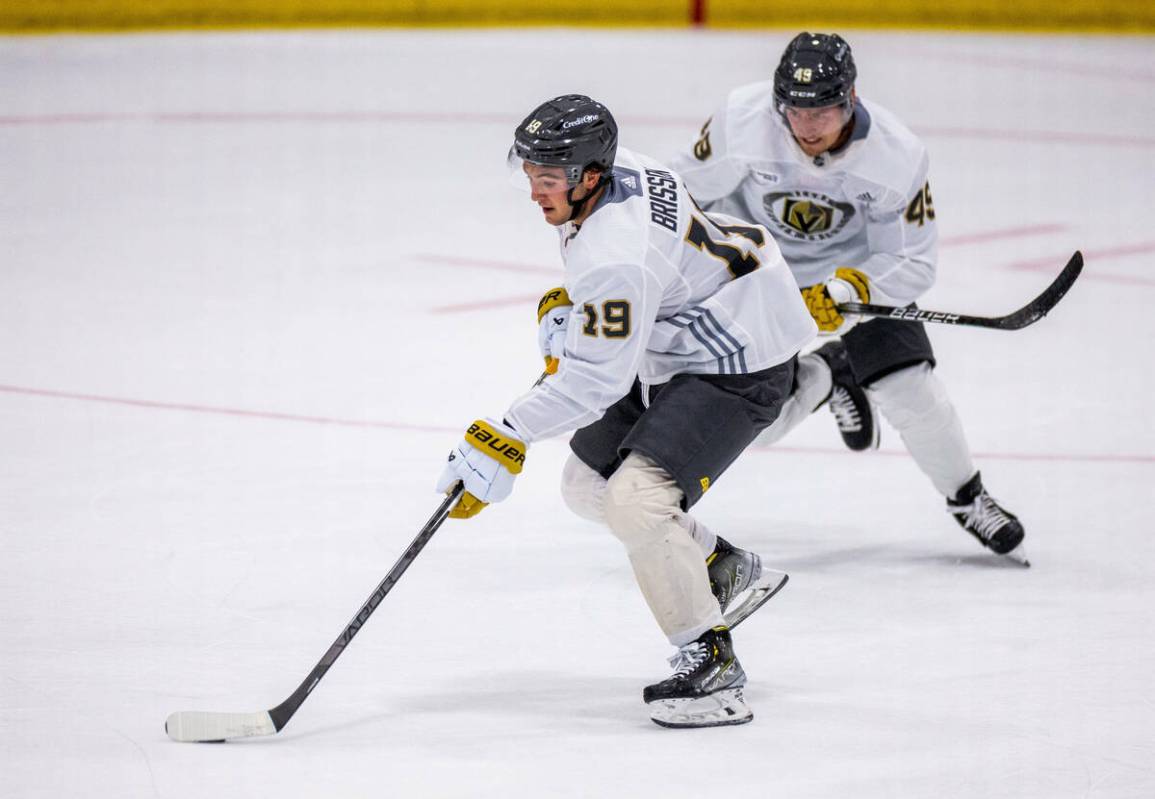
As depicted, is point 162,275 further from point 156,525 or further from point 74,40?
point 74,40

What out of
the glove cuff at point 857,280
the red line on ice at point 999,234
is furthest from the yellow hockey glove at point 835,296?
the red line on ice at point 999,234

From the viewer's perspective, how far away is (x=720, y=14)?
11.6 metres

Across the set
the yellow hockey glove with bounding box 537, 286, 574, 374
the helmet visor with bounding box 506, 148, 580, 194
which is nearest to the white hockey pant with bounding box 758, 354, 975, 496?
the yellow hockey glove with bounding box 537, 286, 574, 374

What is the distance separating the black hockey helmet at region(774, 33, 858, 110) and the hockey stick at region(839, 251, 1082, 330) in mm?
480

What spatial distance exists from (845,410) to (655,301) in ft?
5.15

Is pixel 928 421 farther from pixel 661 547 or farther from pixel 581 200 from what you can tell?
pixel 581 200

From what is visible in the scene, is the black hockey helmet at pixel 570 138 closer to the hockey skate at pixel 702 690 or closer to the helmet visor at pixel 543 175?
the helmet visor at pixel 543 175

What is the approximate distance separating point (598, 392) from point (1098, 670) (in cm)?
124

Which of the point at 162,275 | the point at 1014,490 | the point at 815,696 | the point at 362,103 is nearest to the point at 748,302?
the point at 815,696

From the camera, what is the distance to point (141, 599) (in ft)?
12.2

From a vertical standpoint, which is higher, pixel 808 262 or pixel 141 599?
pixel 808 262

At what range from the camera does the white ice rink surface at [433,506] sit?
3.09m

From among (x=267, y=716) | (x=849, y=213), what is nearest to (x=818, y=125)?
(x=849, y=213)

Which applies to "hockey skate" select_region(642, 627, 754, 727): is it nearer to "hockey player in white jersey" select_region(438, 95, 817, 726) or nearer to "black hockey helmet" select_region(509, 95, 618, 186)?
"hockey player in white jersey" select_region(438, 95, 817, 726)
